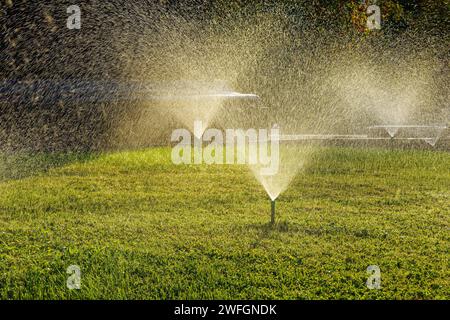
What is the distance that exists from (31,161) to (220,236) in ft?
23.9

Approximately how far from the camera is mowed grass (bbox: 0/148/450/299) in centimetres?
457

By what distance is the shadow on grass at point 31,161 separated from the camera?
10.2 m

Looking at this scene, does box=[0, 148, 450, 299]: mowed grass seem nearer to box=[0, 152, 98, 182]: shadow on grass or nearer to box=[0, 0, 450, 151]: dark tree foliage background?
box=[0, 152, 98, 182]: shadow on grass

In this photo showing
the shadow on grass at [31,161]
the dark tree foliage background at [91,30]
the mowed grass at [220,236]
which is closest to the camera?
the mowed grass at [220,236]

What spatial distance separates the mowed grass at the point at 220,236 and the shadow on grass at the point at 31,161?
512 millimetres

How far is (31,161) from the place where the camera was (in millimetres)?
11836

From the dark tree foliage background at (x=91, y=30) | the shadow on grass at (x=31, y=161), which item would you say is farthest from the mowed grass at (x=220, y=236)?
the dark tree foliage background at (x=91, y=30)

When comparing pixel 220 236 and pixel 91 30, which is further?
pixel 91 30

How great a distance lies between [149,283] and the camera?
4.61m

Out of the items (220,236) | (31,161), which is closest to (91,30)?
(31,161)

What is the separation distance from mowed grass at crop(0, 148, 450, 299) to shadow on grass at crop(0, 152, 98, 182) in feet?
1.68

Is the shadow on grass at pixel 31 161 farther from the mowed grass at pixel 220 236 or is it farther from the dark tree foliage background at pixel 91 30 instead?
the dark tree foliage background at pixel 91 30

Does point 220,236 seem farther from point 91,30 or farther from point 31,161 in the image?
point 91,30
